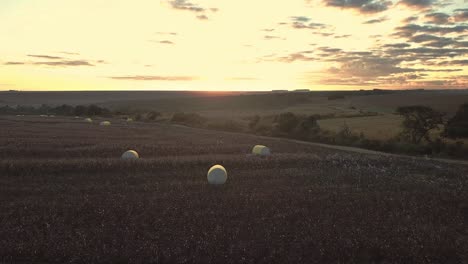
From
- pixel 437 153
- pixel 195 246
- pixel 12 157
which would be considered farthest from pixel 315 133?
pixel 195 246

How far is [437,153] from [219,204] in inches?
1310

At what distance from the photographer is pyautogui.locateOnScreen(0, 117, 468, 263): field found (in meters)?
11.5

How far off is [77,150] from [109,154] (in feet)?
8.12

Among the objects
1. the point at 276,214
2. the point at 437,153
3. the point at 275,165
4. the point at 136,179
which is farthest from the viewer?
the point at 437,153

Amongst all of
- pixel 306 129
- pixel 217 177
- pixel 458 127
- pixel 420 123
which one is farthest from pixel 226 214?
pixel 306 129

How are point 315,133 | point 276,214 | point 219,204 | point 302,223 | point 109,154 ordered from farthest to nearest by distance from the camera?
point 315,133 → point 109,154 → point 219,204 → point 276,214 → point 302,223

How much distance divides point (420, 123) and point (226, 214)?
136 ft

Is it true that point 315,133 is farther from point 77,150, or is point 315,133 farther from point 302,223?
point 302,223

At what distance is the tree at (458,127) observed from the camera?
48406 mm

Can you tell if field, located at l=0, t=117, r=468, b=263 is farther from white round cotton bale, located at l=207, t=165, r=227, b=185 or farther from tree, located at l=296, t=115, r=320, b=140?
tree, located at l=296, t=115, r=320, b=140

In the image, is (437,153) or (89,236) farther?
(437,153)

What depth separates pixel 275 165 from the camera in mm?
26938

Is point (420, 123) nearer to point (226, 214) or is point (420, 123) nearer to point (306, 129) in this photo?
point (306, 129)

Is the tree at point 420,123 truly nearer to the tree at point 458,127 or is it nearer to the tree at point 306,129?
the tree at point 458,127
